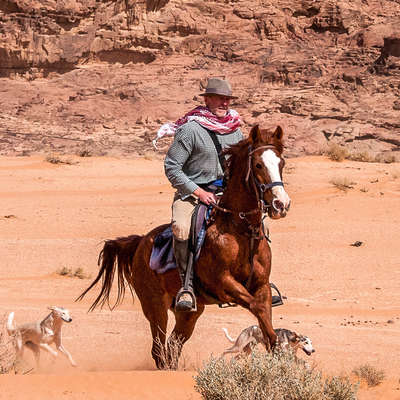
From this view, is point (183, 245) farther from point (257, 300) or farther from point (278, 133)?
point (278, 133)

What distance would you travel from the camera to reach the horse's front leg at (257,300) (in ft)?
24.3

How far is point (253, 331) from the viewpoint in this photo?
9.52 metres

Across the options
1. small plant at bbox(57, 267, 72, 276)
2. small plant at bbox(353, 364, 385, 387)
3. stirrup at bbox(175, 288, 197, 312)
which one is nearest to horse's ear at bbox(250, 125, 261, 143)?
stirrup at bbox(175, 288, 197, 312)

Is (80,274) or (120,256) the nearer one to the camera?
(120,256)

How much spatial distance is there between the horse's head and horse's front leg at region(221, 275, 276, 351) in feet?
2.64

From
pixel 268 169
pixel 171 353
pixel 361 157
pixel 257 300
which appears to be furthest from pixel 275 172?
pixel 361 157

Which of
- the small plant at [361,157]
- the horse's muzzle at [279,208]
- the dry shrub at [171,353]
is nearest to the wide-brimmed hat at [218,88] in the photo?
the horse's muzzle at [279,208]

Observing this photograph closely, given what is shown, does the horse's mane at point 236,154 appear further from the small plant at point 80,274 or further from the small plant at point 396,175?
the small plant at point 396,175

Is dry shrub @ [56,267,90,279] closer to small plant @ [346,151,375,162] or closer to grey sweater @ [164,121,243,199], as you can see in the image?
grey sweater @ [164,121,243,199]

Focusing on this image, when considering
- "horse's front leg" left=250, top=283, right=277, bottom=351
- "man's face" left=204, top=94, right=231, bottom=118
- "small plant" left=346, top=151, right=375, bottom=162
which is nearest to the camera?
"horse's front leg" left=250, top=283, right=277, bottom=351

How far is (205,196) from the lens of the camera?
8242 millimetres

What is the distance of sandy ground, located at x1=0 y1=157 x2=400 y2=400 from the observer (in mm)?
8995

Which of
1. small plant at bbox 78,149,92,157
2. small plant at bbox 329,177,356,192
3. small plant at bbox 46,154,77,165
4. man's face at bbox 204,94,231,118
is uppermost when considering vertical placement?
man's face at bbox 204,94,231,118

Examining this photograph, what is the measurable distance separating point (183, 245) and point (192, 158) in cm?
94
